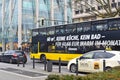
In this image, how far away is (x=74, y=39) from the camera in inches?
1043

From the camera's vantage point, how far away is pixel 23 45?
82.6 metres

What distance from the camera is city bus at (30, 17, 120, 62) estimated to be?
23.2m

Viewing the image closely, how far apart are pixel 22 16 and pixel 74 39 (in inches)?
2411

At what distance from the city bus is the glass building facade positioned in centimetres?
5198

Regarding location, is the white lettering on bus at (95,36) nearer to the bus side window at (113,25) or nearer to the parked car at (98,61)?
the bus side window at (113,25)

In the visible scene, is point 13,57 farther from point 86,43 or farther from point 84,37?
point 86,43

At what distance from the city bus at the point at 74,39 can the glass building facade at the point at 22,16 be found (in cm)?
5198

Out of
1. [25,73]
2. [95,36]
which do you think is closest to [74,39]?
[95,36]

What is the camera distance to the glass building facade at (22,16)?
8606 cm

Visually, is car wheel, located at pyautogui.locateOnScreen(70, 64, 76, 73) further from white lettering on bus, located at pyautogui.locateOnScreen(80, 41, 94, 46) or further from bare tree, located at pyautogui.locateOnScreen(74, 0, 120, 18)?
bare tree, located at pyautogui.locateOnScreen(74, 0, 120, 18)

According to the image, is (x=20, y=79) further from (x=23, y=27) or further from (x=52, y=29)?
(x=23, y=27)

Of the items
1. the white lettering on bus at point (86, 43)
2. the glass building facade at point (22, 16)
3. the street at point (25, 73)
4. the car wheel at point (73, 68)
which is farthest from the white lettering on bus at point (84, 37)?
the glass building facade at point (22, 16)

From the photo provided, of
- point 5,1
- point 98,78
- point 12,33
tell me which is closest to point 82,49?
point 98,78

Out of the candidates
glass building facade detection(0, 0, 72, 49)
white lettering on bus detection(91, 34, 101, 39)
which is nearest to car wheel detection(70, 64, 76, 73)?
white lettering on bus detection(91, 34, 101, 39)
